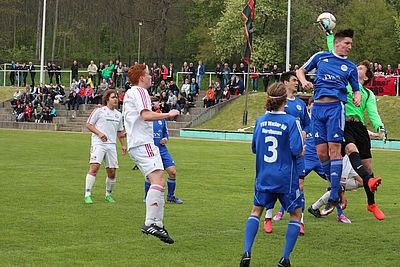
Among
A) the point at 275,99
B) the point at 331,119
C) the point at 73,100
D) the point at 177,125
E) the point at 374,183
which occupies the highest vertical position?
the point at 275,99

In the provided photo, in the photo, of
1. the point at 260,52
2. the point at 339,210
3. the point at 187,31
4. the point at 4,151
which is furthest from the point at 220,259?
the point at 187,31

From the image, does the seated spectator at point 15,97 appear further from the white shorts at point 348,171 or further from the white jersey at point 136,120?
the white jersey at point 136,120

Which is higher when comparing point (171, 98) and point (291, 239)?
point (171, 98)

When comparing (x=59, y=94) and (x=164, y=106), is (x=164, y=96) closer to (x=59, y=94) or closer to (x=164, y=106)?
(x=164, y=106)

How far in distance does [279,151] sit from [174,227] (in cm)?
311

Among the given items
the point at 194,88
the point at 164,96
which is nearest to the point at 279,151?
the point at 164,96

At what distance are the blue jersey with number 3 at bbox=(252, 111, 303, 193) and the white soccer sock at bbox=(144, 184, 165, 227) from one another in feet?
5.99

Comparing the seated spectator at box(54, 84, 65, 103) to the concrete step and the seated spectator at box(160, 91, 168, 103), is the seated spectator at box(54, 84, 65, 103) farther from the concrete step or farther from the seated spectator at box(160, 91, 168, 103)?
the concrete step

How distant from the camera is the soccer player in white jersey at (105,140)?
1383 cm

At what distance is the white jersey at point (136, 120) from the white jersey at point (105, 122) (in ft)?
13.9

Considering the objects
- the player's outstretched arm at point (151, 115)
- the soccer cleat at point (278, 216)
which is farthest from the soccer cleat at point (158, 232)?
the soccer cleat at point (278, 216)

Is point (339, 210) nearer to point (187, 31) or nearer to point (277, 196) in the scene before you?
point (277, 196)

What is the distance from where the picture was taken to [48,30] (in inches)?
3410

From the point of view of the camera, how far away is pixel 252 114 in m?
44.8
